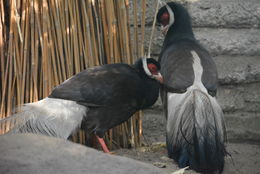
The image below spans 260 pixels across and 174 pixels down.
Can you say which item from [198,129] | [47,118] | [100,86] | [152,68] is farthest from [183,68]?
[47,118]

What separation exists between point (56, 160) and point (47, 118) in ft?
4.89

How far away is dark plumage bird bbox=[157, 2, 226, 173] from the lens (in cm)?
334

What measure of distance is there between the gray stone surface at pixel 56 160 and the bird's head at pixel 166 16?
2278mm

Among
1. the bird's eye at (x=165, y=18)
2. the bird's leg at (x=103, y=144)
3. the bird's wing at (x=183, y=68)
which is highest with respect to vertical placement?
the bird's eye at (x=165, y=18)

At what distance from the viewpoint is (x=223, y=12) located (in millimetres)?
4242

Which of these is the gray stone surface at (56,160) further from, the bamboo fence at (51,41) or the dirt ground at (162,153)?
the bamboo fence at (51,41)

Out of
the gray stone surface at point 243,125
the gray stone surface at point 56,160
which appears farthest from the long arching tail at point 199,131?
the gray stone surface at point 56,160

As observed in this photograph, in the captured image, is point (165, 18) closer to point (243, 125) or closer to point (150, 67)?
point (150, 67)

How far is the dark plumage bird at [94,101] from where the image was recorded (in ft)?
10.8

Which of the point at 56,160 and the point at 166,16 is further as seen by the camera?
the point at 166,16

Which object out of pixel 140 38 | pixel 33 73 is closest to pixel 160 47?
pixel 140 38

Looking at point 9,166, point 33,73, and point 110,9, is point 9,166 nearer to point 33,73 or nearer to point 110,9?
point 33,73

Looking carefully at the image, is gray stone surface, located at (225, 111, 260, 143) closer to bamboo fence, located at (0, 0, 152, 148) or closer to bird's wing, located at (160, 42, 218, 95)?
bird's wing, located at (160, 42, 218, 95)

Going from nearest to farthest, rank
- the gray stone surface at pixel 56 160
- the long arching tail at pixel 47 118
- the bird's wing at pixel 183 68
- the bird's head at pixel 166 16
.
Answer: the gray stone surface at pixel 56 160
the long arching tail at pixel 47 118
the bird's wing at pixel 183 68
the bird's head at pixel 166 16
